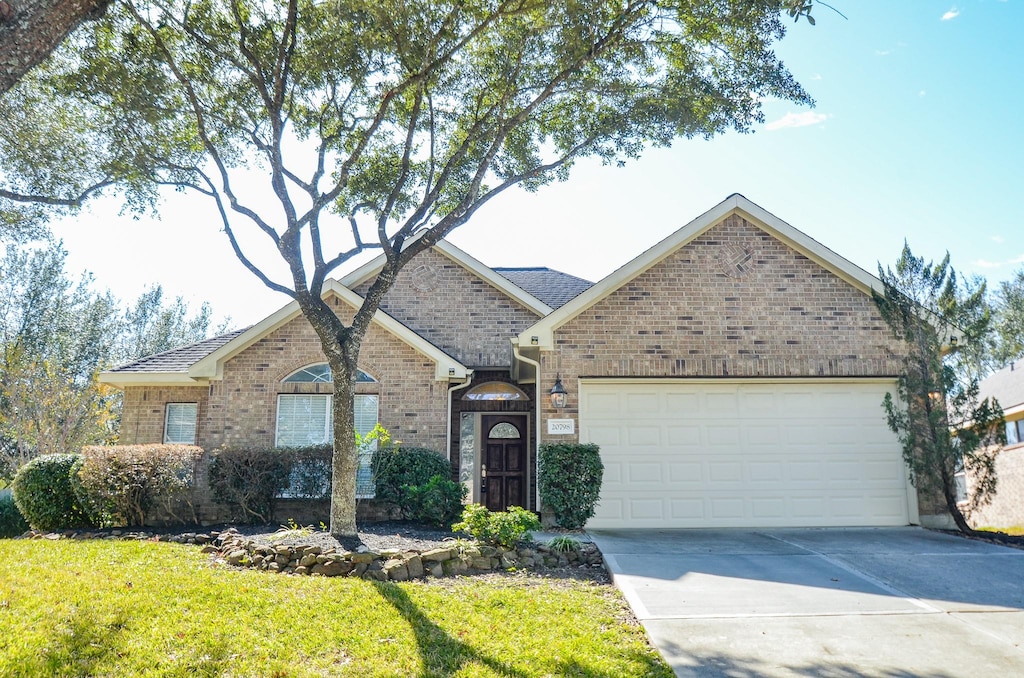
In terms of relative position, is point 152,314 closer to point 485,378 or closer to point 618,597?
point 485,378

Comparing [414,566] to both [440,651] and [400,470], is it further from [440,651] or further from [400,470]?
[400,470]

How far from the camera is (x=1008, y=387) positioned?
22703mm

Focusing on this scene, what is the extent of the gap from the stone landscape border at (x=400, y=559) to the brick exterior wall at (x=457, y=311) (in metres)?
6.86

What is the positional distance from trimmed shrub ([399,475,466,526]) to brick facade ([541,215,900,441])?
2054 mm

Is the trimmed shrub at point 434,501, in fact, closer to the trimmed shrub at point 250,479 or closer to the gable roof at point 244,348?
the trimmed shrub at point 250,479

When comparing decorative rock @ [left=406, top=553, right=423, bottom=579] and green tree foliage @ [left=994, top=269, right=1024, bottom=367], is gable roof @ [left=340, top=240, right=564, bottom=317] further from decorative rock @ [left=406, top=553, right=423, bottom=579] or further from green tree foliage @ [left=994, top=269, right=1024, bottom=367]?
green tree foliage @ [left=994, top=269, right=1024, bottom=367]

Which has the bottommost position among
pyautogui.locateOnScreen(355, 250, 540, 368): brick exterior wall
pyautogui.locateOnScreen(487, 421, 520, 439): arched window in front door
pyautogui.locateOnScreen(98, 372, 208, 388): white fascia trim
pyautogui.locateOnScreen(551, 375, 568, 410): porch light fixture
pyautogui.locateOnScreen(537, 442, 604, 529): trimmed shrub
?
pyautogui.locateOnScreen(537, 442, 604, 529): trimmed shrub

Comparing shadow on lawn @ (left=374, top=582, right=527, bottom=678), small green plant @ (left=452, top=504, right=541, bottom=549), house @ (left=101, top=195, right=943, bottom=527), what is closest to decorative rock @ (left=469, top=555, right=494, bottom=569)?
small green plant @ (left=452, top=504, right=541, bottom=549)

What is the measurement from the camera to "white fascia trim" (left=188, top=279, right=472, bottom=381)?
13.1 meters

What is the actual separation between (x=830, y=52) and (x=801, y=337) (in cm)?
437

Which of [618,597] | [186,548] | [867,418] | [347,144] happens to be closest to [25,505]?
[186,548]

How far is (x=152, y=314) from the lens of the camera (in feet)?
130

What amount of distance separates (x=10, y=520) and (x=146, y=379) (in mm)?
3729

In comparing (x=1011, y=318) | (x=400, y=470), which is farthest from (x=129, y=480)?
(x=1011, y=318)
